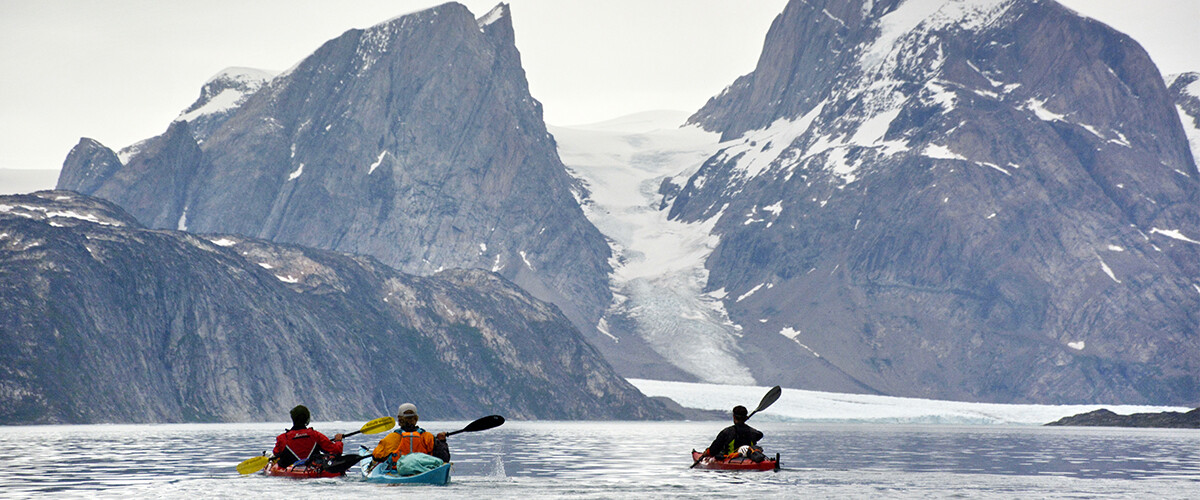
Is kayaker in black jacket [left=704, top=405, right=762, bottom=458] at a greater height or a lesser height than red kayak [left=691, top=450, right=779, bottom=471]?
greater

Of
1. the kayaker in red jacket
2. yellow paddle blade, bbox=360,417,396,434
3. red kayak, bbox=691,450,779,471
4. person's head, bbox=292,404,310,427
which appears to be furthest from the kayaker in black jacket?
person's head, bbox=292,404,310,427

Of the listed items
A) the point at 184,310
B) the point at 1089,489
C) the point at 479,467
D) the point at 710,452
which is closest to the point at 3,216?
the point at 184,310

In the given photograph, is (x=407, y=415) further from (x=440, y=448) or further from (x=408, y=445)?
(x=440, y=448)

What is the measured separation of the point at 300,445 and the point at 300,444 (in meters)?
0.04

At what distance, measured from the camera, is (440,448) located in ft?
169

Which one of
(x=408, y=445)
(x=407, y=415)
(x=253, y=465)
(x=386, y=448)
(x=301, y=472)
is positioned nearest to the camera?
(x=407, y=415)

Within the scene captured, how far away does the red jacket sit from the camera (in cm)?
5206

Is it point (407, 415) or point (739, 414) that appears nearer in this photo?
point (407, 415)

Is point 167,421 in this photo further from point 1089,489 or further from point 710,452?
point 1089,489

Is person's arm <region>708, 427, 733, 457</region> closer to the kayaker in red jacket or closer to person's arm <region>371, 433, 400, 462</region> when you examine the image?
person's arm <region>371, 433, 400, 462</region>

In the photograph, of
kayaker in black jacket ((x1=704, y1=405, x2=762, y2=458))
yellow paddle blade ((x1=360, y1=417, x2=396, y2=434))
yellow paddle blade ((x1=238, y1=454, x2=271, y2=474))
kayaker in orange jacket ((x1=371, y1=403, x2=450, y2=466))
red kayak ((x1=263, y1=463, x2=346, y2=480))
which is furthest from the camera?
kayaker in black jacket ((x1=704, y1=405, x2=762, y2=458))

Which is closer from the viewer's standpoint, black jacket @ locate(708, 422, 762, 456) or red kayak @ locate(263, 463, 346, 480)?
red kayak @ locate(263, 463, 346, 480)

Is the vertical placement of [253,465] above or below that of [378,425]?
below

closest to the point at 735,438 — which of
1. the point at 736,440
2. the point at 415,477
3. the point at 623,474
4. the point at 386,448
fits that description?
the point at 736,440
